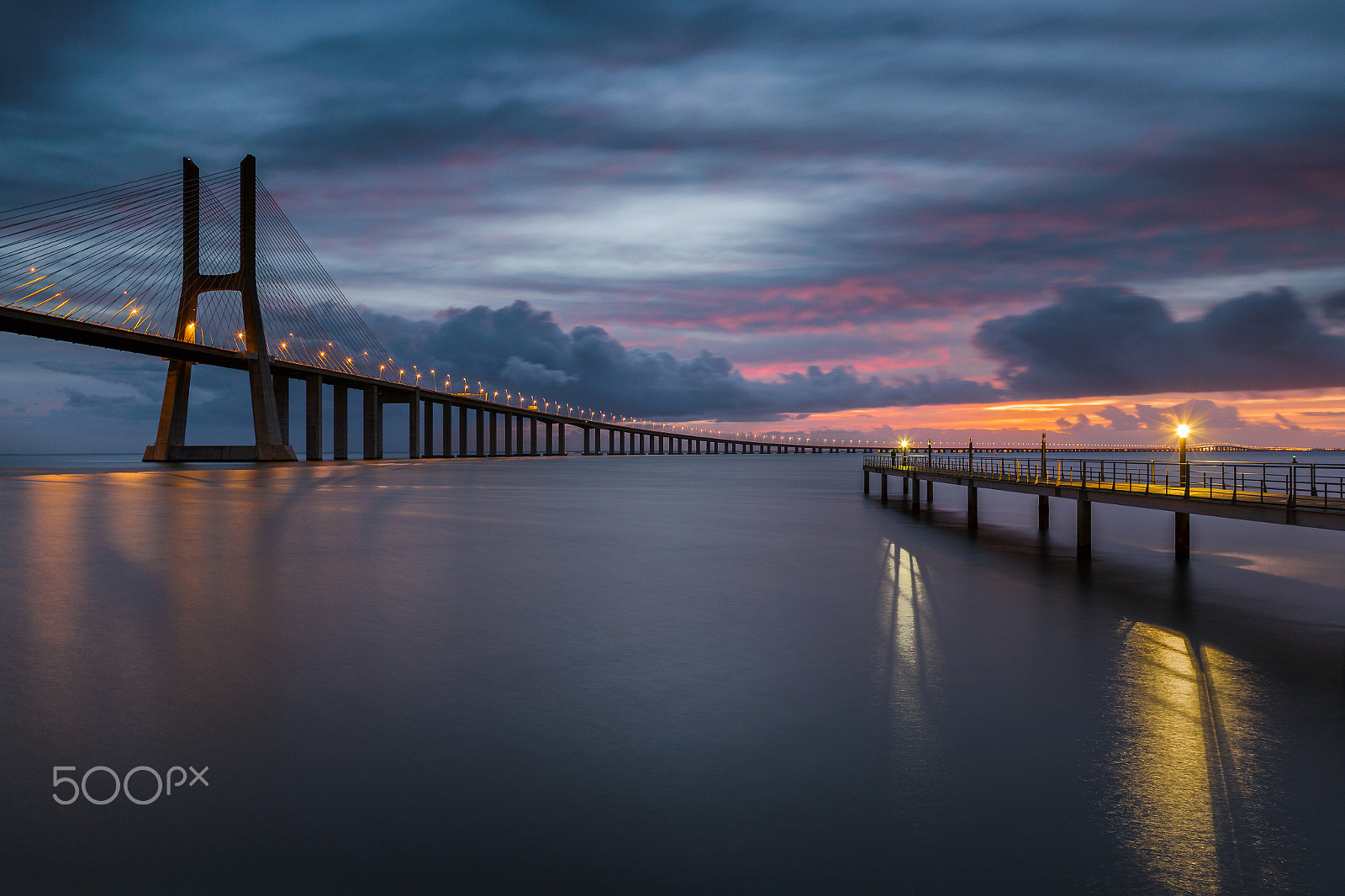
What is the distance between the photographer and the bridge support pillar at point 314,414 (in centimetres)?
9200

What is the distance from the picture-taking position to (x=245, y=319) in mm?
77688

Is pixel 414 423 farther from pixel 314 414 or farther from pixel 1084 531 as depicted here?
pixel 1084 531

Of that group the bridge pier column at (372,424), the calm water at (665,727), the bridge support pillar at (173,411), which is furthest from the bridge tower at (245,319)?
the calm water at (665,727)

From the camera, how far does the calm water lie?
672cm

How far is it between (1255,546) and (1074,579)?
15.1 m

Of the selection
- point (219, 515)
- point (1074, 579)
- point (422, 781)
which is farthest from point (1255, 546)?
point (219, 515)

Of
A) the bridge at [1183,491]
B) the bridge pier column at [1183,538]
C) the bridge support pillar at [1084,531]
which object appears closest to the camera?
the bridge at [1183,491]

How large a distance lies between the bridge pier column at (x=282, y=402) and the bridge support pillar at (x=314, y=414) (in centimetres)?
229

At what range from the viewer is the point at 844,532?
37.3 m

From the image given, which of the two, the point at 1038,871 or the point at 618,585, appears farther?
the point at 618,585

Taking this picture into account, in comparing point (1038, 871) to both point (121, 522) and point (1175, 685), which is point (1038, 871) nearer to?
point (1175, 685)

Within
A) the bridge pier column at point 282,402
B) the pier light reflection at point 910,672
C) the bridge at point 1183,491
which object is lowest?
the pier light reflection at point 910,672

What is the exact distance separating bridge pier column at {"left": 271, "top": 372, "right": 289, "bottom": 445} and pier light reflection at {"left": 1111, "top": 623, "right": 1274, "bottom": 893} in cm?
8891

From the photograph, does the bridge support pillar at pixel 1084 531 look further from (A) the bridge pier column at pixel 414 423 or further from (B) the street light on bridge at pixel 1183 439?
(A) the bridge pier column at pixel 414 423
